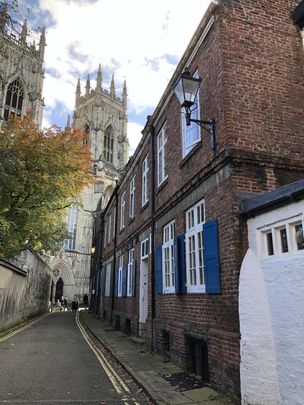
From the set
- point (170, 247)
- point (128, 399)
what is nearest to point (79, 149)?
point (170, 247)

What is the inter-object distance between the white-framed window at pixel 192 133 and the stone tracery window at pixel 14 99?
58963 mm

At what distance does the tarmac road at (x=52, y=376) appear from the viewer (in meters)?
6.05

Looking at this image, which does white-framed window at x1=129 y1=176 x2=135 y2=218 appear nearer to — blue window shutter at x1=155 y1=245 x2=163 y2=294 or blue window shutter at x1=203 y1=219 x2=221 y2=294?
blue window shutter at x1=155 y1=245 x2=163 y2=294

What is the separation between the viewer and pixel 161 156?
11.8m

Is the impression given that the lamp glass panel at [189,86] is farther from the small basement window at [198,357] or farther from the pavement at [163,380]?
the pavement at [163,380]

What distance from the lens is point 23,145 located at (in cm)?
1719

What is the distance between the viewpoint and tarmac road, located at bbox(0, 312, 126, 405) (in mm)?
6053

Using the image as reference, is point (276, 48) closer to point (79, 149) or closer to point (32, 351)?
point (32, 351)

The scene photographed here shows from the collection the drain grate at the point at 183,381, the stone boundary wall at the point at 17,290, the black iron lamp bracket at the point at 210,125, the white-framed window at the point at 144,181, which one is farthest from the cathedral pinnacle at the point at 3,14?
the stone boundary wall at the point at 17,290

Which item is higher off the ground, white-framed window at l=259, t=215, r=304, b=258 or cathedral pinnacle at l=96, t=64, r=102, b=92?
cathedral pinnacle at l=96, t=64, r=102, b=92

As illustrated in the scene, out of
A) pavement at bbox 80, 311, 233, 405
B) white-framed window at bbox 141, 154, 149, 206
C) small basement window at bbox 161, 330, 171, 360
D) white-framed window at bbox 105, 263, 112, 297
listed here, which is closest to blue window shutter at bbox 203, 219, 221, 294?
pavement at bbox 80, 311, 233, 405

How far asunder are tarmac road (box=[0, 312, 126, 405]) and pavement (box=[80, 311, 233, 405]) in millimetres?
666

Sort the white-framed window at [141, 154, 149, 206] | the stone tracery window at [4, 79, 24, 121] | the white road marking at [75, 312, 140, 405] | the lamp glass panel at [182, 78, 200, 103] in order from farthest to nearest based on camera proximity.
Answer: the stone tracery window at [4, 79, 24, 121] → the white-framed window at [141, 154, 149, 206] → the lamp glass panel at [182, 78, 200, 103] → the white road marking at [75, 312, 140, 405]

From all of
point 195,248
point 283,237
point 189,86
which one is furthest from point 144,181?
point 283,237
